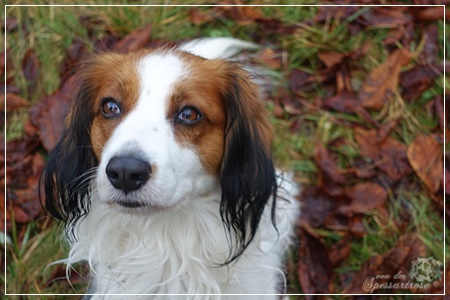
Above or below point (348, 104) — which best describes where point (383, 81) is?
above

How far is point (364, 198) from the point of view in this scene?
10.4 ft

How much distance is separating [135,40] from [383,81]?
1377 mm

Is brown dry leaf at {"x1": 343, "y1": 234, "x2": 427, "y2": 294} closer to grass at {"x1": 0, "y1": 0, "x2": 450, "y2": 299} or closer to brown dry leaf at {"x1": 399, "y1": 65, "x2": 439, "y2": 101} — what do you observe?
grass at {"x1": 0, "y1": 0, "x2": 450, "y2": 299}

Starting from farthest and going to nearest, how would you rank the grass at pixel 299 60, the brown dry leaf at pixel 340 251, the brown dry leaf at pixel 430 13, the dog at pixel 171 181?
1. the brown dry leaf at pixel 430 13
2. the grass at pixel 299 60
3. the brown dry leaf at pixel 340 251
4. the dog at pixel 171 181

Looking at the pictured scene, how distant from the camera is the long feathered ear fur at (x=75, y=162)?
2.28 meters

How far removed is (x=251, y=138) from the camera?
88.1 inches

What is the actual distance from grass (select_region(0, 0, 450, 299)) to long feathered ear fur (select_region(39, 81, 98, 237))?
887 millimetres

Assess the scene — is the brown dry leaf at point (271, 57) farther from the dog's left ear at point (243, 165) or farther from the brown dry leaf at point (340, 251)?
the dog's left ear at point (243, 165)

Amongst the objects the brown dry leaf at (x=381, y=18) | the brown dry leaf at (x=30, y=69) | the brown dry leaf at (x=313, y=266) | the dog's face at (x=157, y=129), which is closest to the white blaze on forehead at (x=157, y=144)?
the dog's face at (x=157, y=129)

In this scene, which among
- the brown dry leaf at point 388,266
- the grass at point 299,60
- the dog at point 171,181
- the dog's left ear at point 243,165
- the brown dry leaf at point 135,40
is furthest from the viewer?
the brown dry leaf at point 135,40

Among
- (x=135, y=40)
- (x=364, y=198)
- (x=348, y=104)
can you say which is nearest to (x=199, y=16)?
(x=135, y=40)

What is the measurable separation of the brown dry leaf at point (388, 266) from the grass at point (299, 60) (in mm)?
94

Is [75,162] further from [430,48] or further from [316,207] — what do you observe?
[430,48]

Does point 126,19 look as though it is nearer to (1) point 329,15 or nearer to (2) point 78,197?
(1) point 329,15
